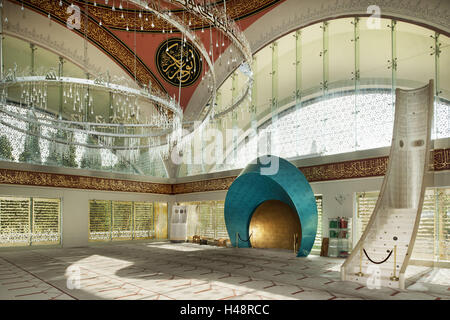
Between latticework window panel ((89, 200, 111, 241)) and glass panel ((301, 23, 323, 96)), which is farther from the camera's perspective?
latticework window panel ((89, 200, 111, 241))

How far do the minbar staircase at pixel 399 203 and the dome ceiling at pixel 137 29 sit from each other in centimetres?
594

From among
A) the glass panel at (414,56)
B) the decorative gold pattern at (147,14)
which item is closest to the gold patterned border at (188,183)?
the glass panel at (414,56)

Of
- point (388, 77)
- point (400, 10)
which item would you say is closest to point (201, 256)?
point (388, 77)

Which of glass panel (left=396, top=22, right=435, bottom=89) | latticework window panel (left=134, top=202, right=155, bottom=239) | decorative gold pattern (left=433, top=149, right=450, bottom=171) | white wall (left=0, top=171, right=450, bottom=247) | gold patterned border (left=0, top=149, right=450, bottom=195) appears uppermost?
glass panel (left=396, top=22, right=435, bottom=89)

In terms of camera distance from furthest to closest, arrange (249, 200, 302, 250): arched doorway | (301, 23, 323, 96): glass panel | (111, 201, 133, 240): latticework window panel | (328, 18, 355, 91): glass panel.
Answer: (111, 201, 133, 240): latticework window panel → (301, 23, 323, 96): glass panel → (249, 200, 302, 250): arched doorway → (328, 18, 355, 91): glass panel

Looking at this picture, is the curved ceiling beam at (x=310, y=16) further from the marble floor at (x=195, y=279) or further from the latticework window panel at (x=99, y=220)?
the marble floor at (x=195, y=279)

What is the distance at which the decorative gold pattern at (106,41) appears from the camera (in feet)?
38.6

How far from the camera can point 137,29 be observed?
1279cm

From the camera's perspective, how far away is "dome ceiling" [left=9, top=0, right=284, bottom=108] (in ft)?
38.7

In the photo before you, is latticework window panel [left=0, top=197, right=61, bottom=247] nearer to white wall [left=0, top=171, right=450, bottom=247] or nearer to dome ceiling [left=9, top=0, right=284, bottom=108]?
white wall [left=0, top=171, right=450, bottom=247]

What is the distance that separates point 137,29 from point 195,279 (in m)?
9.99

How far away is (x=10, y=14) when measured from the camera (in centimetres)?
1116

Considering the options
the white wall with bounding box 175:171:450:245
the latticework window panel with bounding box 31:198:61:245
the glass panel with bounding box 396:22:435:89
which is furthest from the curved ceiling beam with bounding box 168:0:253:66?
the latticework window panel with bounding box 31:198:61:245

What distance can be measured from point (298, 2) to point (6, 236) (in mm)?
11446
